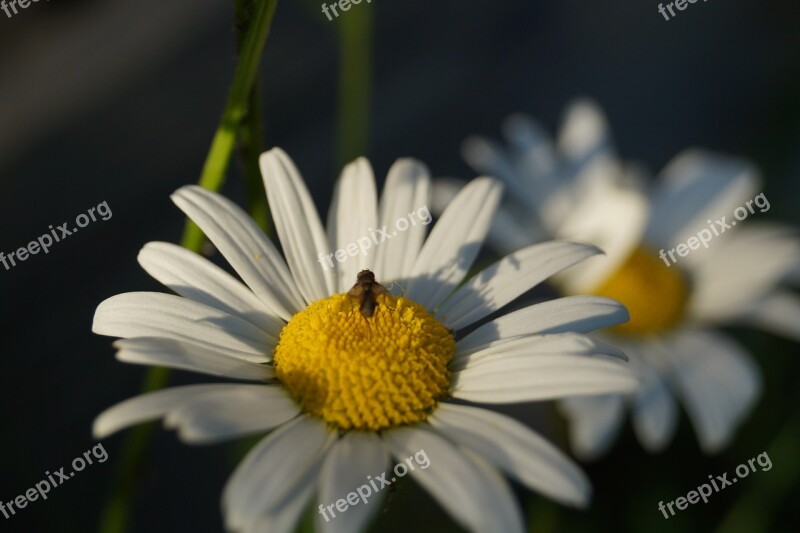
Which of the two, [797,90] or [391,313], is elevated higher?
[391,313]

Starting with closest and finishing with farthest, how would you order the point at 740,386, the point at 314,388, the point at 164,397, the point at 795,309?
the point at 164,397 < the point at 314,388 < the point at 740,386 < the point at 795,309

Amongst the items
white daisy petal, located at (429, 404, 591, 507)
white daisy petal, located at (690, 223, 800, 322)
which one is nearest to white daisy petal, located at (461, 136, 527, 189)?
white daisy petal, located at (690, 223, 800, 322)

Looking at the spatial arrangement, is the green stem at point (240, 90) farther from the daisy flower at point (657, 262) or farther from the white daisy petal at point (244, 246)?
the daisy flower at point (657, 262)

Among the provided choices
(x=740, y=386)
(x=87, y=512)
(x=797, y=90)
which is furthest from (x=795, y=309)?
(x=797, y=90)

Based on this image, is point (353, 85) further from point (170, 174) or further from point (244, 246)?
point (170, 174)

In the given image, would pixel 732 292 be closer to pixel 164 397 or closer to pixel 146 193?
pixel 164 397

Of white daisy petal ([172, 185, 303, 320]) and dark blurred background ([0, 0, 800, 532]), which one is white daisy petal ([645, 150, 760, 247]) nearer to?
dark blurred background ([0, 0, 800, 532])

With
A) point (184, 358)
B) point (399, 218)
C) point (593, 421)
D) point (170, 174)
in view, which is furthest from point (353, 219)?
point (170, 174)
